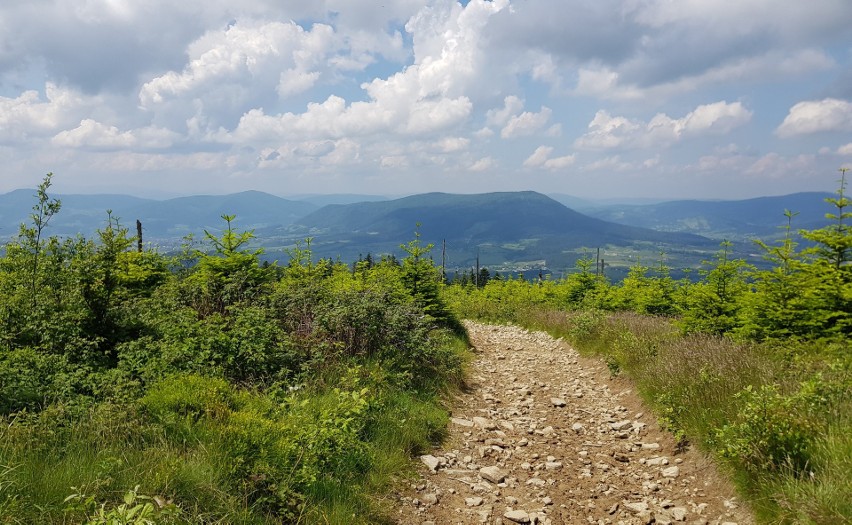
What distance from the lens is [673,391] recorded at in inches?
299

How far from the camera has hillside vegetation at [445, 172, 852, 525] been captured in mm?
4391

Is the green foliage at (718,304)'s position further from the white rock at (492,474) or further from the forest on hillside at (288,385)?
the white rock at (492,474)

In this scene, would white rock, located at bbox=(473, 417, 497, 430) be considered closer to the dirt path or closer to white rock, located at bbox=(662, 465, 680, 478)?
→ the dirt path

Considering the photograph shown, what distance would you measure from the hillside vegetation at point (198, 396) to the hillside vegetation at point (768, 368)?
406 cm

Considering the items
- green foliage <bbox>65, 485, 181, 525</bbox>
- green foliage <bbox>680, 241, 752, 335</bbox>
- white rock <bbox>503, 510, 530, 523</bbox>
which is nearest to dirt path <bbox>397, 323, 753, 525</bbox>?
white rock <bbox>503, 510, 530, 523</bbox>

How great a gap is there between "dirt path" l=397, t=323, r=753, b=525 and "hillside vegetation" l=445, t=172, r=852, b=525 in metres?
0.47

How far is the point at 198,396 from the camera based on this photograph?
5559mm

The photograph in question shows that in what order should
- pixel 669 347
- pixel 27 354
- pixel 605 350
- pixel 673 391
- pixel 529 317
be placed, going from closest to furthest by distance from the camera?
pixel 27 354 < pixel 673 391 < pixel 669 347 < pixel 605 350 < pixel 529 317

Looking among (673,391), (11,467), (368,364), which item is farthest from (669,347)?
(11,467)

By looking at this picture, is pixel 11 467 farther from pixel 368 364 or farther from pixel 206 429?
pixel 368 364

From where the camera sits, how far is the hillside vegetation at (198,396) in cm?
384

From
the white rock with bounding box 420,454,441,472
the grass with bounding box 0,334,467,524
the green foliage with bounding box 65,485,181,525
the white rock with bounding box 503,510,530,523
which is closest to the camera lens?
the green foliage with bounding box 65,485,181,525

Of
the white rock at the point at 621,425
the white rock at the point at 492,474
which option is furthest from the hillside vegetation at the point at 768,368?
the white rock at the point at 492,474

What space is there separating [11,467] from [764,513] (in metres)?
6.88
